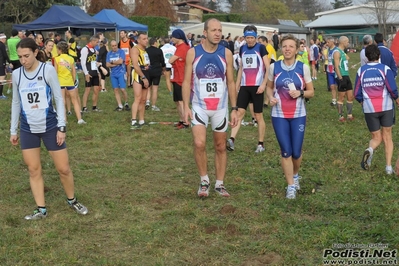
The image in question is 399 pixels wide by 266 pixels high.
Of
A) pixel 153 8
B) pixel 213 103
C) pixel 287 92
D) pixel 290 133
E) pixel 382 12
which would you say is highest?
pixel 153 8

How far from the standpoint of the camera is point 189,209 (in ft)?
21.0

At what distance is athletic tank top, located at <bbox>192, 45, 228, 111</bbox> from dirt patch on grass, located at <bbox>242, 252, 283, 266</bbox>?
2.22 m

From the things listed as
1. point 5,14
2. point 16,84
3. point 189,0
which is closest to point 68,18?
point 5,14

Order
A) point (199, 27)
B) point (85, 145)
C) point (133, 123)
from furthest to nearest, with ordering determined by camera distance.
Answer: point (199, 27) < point (133, 123) < point (85, 145)

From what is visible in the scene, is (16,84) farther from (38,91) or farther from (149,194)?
(149,194)

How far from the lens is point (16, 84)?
6.03m

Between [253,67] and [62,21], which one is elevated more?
[62,21]

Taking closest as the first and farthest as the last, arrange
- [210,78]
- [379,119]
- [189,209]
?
[189,209] < [210,78] < [379,119]

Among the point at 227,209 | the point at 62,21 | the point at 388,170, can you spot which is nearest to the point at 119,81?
the point at 388,170

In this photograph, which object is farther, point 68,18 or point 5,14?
point 5,14

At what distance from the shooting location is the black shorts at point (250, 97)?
9609 mm

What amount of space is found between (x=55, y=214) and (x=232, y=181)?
2509 mm

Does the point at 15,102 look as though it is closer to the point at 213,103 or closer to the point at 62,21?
the point at 213,103

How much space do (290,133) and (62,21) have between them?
70.9 feet
